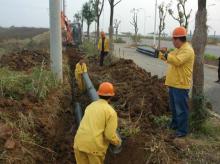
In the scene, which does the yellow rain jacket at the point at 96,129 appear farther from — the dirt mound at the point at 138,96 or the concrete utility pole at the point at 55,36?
the concrete utility pole at the point at 55,36

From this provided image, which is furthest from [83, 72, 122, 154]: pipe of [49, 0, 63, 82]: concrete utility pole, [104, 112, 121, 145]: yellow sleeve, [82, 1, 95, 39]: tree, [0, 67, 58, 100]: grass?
[82, 1, 95, 39]: tree

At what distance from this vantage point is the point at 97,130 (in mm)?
5062

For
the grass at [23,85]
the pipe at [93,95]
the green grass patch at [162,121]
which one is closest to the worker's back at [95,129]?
the pipe at [93,95]

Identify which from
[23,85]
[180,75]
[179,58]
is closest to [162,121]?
[180,75]

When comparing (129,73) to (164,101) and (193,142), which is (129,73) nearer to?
(164,101)

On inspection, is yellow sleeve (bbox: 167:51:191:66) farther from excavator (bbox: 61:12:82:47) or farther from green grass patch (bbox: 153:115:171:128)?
excavator (bbox: 61:12:82:47)

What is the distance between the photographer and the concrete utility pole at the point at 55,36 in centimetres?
1107

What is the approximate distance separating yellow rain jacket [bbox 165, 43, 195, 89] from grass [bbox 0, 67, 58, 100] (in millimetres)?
3081

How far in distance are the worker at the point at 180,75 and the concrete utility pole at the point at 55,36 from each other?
4809 mm

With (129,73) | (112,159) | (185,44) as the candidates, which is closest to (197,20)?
(185,44)

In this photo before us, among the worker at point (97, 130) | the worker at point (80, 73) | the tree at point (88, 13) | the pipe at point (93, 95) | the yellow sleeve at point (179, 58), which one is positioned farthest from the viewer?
the tree at point (88, 13)

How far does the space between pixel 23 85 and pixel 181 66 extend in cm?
373

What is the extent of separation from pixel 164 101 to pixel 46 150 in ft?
11.1

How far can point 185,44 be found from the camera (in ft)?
22.3
